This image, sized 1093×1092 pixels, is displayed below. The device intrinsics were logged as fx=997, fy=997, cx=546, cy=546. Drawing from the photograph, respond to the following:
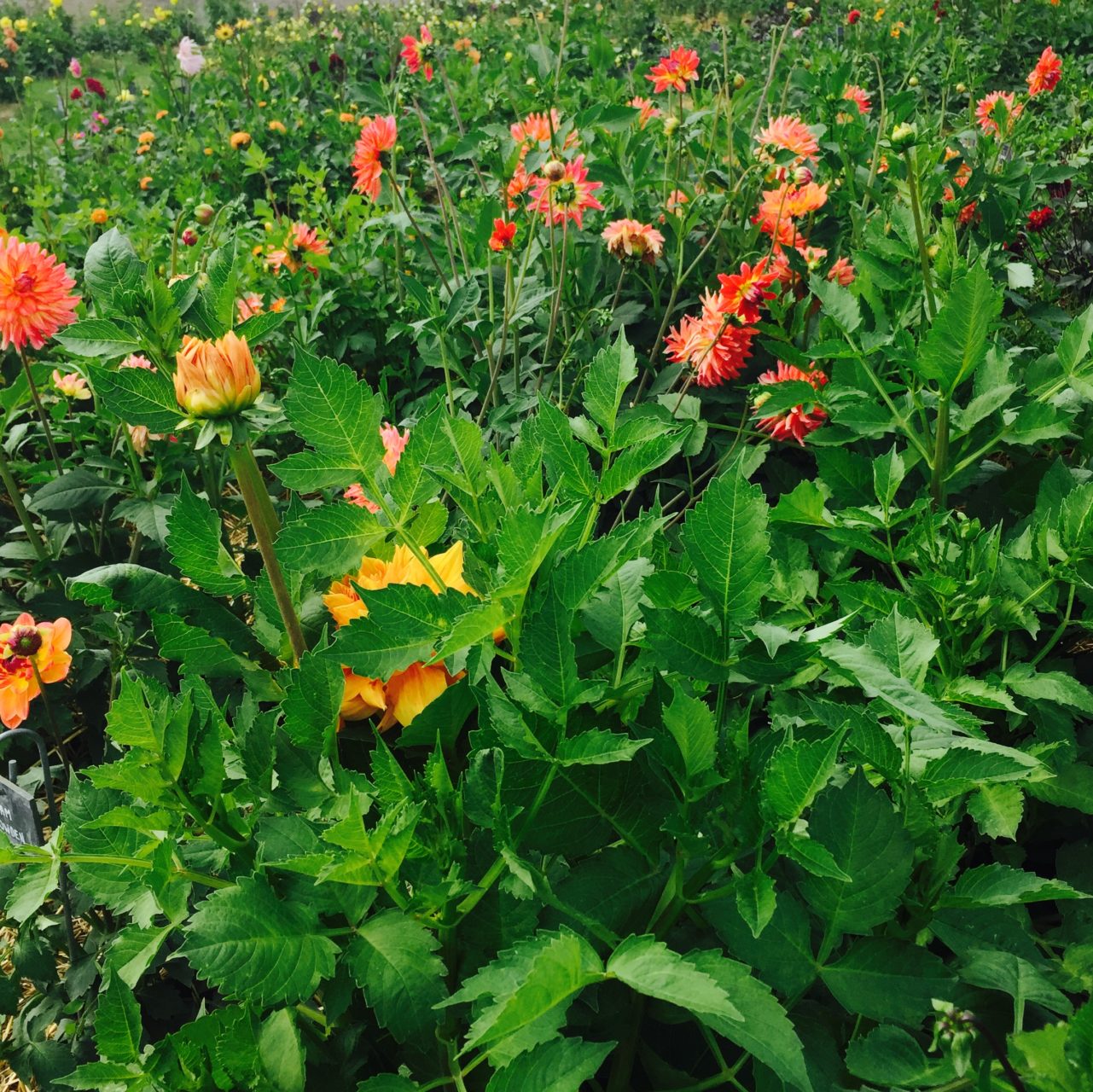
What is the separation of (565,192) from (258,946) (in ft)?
4.22

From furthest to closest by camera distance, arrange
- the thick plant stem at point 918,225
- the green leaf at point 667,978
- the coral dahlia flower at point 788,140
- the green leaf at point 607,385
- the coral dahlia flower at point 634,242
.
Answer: the coral dahlia flower at point 788,140
the coral dahlia flower at point 634,242
the thick plant stem at point 918,225
the green leaf at point 607,385
the green leaf at point 667,978

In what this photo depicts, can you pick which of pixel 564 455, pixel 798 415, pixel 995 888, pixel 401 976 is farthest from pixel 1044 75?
pixel 401 976

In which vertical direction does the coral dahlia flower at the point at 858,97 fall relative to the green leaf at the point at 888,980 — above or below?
above

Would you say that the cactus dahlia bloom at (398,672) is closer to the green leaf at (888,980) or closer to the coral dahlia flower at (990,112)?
the green leaf at (888,980)

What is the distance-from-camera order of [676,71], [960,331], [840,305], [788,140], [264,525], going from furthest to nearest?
[676,71], [788,140], [840,305], [960,331], [264,525]

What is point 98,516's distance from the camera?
5.71 ft

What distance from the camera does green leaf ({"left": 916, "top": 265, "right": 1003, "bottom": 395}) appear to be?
95 centimetres

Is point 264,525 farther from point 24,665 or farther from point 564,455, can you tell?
point 24,665

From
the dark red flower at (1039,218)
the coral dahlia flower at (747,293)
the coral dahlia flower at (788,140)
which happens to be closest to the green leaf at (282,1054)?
the coral dahlia flower at (747,293)

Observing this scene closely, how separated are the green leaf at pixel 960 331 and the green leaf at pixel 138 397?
2.28ft

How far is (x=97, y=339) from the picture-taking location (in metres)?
0.84

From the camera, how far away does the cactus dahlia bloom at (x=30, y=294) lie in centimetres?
142

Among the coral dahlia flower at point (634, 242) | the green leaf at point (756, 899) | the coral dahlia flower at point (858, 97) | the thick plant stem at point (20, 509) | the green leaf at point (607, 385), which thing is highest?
the green leaf at point (607, 385)

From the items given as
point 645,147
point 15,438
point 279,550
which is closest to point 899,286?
point 645,147
